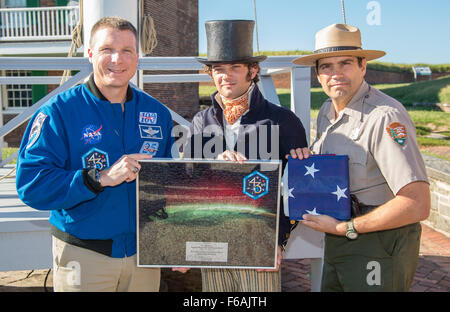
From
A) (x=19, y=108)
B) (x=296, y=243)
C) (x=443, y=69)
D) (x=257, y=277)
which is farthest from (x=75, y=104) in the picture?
(x=443, y=69)

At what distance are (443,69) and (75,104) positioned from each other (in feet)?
146

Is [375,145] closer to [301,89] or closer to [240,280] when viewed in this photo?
[240,280]

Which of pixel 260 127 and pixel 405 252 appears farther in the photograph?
pixel 260 127

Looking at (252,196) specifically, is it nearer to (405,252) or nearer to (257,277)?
(257,277)

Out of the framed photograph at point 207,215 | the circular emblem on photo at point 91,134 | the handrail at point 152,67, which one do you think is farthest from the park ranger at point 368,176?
the handrail at point 152,67

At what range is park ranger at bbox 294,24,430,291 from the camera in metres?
1.96

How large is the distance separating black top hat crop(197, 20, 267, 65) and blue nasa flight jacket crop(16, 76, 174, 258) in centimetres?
46

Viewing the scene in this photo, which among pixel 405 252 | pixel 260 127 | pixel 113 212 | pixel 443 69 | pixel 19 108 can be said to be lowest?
pixel 405 252

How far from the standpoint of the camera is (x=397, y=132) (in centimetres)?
195

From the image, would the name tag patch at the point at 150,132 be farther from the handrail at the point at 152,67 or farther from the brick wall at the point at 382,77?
the brick wall at the point at 382,77

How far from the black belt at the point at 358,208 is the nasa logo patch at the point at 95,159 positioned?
1242 mm

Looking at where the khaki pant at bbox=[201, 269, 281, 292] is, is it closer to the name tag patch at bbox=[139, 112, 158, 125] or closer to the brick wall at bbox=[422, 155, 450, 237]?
the name tag patch at bbox=[139, 112, 158, 125]

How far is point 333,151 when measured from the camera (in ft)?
7.30
